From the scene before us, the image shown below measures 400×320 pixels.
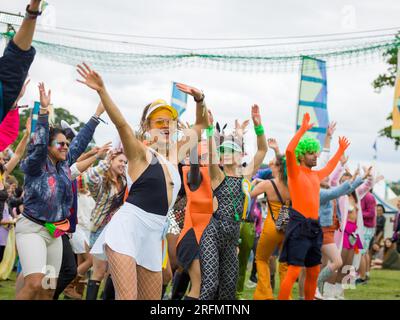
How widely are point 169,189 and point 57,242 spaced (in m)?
1.78

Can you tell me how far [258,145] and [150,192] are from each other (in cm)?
313

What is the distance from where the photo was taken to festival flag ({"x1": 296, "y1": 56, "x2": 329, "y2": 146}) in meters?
14.2

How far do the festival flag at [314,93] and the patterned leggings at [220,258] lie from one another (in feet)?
20.2

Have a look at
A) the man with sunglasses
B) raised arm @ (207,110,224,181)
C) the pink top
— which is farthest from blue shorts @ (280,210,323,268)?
the pink top

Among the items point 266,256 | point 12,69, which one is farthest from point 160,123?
point 266,256

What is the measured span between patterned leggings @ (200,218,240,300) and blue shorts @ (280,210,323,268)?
1061mm

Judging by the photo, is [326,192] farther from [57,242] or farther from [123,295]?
[123,295]

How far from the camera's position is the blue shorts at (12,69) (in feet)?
13.9

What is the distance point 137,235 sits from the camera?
588 centimetres

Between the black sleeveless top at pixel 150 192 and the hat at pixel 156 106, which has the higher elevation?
the hat at pixel 156 106

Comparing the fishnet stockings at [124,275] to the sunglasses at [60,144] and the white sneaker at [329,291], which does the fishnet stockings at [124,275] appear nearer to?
the sunglasses at [60,144]

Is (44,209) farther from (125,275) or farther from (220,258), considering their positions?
(220,258)

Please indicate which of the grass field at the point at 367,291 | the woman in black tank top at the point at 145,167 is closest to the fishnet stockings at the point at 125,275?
the woman in black tank top at the point at 145,167
